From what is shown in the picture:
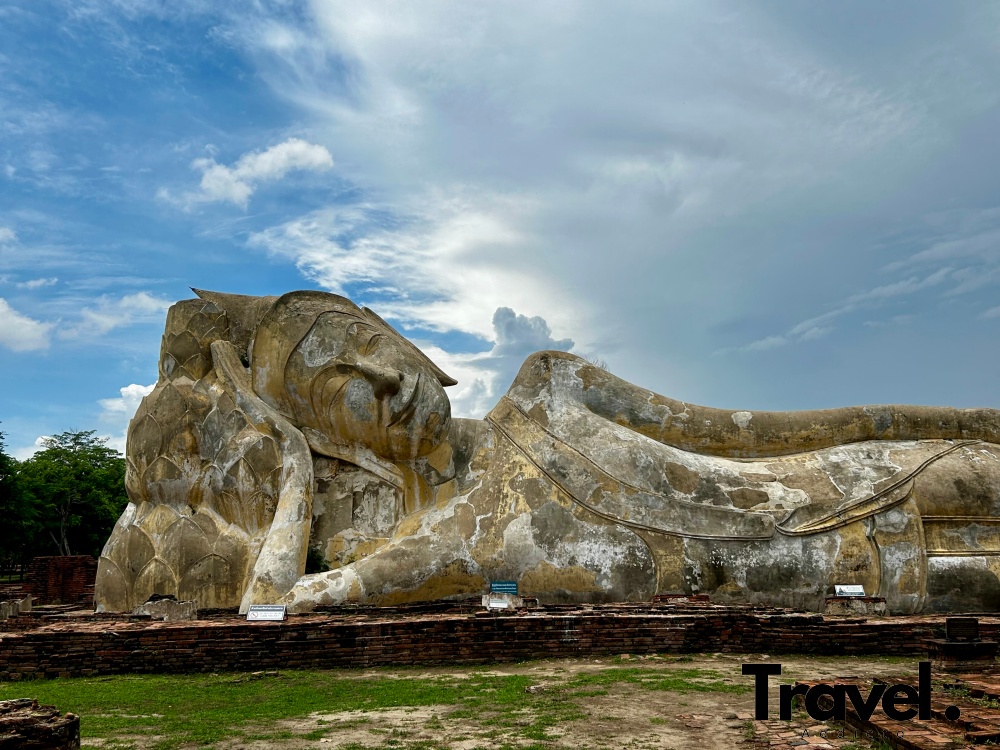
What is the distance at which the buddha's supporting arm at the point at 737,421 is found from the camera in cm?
1245

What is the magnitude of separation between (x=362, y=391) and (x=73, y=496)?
24625mm

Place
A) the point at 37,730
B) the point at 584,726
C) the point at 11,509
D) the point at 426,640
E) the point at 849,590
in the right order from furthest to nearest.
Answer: the point at 11,509 → the point at 849,590 → the point at 426,640 → the point at 584,726 → the point at 37,730

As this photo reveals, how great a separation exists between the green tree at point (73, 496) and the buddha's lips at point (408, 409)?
71.9 feet

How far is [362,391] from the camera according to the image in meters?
11.3

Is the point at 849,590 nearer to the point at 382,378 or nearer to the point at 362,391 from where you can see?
the point at 382,378

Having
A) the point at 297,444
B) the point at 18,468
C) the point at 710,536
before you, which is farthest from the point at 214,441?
the point at 18,468

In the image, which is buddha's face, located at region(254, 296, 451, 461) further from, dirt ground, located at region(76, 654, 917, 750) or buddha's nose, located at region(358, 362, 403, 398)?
dirt ground, located at region(76, 654, 917, 750)

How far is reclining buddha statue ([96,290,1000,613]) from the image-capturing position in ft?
35.5

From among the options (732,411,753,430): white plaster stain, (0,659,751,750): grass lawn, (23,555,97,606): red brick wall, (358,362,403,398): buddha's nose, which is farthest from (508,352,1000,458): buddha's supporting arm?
(23,555,97,606): red brick wall

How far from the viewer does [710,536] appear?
1108 cm

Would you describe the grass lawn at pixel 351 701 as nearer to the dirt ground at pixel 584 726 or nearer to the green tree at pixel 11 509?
the dirt ground at pixel 584 726

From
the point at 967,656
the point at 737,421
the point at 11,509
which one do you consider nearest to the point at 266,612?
the point at 967,656

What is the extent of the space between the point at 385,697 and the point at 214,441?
5.65 meters

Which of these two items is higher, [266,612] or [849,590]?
[849,590]
